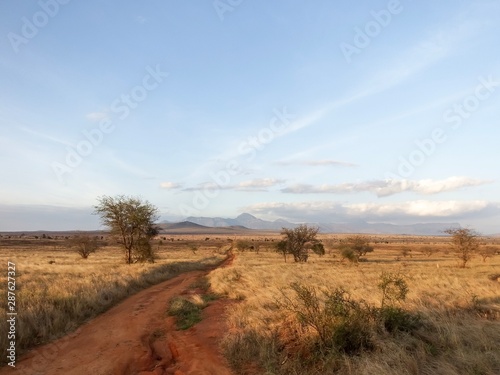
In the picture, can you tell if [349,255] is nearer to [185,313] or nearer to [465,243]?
[465,243]

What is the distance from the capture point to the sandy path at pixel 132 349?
7715mm

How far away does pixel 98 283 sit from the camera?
17422mm

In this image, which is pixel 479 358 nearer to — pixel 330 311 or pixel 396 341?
pixel 396 341

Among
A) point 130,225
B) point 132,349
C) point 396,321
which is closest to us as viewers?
point 396,321

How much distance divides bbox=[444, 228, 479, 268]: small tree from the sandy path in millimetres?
38382

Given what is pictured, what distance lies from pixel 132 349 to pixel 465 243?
43025 mm

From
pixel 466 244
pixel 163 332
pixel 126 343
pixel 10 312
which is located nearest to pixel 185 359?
pixel 126 343

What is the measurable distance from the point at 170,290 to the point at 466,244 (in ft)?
121

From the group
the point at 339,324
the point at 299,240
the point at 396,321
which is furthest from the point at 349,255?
the point at 339,324

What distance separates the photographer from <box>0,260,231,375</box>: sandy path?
7715 mm

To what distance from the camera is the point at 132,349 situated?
356 inches

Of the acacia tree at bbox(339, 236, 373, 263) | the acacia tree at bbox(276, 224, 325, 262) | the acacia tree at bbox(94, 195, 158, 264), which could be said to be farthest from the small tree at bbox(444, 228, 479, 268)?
the acacia tree at bbox(94, 195, 158, 264)

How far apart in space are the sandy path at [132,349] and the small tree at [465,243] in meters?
38.4

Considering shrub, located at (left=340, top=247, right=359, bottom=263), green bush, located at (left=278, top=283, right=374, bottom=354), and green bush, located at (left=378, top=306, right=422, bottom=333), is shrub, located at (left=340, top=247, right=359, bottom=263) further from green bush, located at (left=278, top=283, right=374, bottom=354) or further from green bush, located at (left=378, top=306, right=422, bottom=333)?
green bush, located at (left=278, top=283, right=374, bottom=354)
